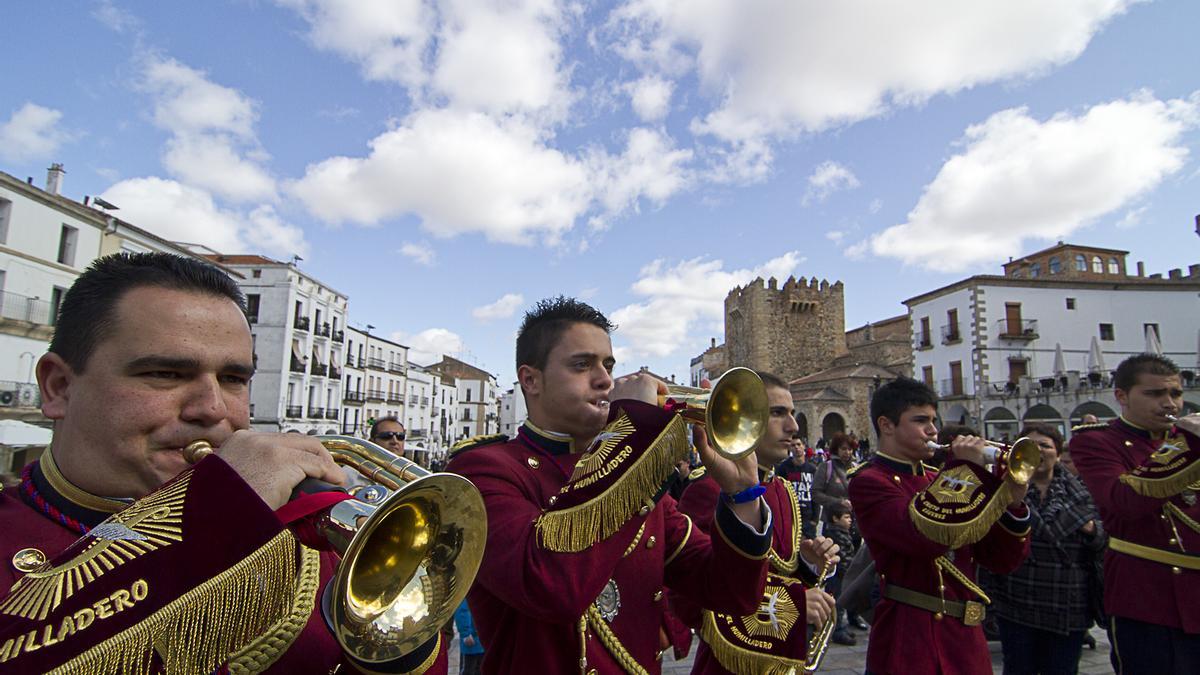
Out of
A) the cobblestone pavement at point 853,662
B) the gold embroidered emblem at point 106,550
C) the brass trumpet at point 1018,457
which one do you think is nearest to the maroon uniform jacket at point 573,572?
the gold embroidered emblem at point 106,550

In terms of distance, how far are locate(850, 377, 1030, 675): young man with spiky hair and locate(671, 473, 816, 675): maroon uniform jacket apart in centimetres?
53

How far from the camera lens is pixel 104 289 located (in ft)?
5.03

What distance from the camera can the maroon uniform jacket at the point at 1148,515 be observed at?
4012 millimetres

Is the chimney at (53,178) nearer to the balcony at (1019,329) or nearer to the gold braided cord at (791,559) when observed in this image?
the gold braided cord at (791,559)

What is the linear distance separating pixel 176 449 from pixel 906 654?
3.79m

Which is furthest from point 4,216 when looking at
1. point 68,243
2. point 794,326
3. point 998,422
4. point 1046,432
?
point 794,326

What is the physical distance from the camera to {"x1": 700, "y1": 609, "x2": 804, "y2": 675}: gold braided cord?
10.1 ft

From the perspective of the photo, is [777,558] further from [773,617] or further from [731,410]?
[731,410]

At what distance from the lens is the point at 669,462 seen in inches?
84.0

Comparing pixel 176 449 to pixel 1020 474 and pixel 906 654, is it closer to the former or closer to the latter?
pixel 906 654

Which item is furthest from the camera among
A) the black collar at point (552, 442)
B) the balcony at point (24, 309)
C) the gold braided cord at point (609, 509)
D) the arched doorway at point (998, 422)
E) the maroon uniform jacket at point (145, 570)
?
the arched doorway at point (998, 422)

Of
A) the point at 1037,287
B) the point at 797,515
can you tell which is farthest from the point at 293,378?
the point at 1037,287

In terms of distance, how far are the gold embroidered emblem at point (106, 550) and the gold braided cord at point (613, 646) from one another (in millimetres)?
1682

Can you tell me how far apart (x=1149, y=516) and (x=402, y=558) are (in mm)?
5329
